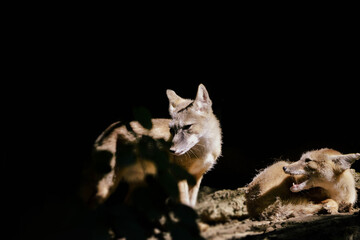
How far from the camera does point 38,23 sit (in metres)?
5.56

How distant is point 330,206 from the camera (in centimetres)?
380

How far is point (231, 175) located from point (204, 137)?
7.04 ft

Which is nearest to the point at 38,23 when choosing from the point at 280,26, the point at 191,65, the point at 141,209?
the point at 191,65

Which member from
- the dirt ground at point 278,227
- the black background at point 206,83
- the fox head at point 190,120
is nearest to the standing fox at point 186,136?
the fox head at point 190,120

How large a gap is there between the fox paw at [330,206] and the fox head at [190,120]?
5.31ft

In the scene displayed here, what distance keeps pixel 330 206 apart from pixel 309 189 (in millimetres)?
398

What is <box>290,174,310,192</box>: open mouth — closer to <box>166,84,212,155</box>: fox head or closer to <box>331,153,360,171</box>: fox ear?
<box>331,153,360,171</box>: fox ear

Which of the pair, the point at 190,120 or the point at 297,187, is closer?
the point at 297,187

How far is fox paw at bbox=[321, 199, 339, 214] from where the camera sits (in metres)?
3.78

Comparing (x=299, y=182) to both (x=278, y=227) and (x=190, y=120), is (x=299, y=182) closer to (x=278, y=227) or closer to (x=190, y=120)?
(x=278, y=227)

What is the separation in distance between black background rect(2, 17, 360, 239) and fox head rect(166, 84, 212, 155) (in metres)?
1.64

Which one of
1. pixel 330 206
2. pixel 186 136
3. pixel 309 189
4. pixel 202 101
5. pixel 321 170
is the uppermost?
pixel 202 101

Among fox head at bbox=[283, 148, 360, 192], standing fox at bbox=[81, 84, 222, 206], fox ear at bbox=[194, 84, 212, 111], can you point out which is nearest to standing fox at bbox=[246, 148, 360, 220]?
fox head at bbox=[283, 148, 360, 192]

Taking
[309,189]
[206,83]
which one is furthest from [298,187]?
[206,83]
